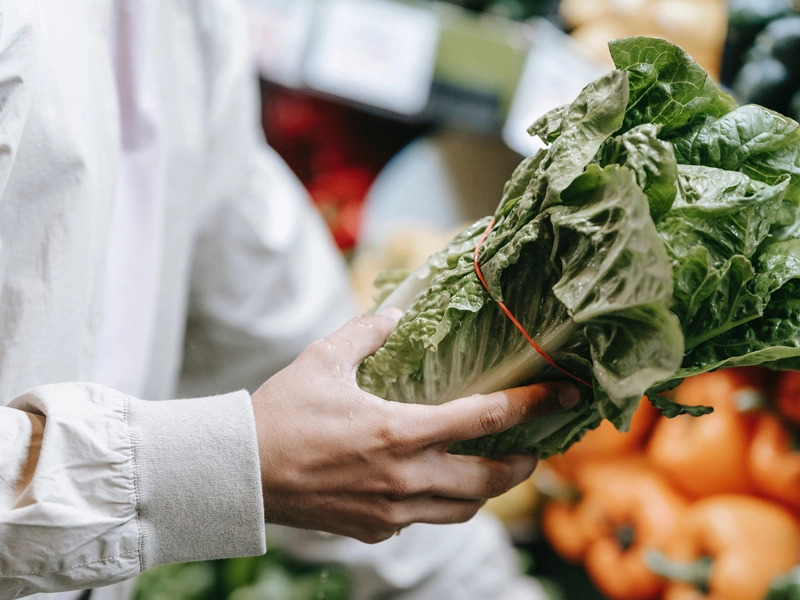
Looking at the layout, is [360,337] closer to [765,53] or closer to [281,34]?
[765,53]

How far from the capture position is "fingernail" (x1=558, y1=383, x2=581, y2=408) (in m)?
0.99

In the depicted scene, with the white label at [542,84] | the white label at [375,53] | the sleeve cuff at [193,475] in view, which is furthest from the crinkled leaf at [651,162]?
the white label at [375,53]

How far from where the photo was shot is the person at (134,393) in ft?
2.93

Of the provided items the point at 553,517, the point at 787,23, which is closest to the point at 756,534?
the point at 553,517

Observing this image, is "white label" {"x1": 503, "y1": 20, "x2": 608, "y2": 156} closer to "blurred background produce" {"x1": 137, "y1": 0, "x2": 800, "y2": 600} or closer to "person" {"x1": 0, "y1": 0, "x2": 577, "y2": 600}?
"blurred background produce" {"x1": 137, "y1": 0, "x2": 800, "y2": 600}

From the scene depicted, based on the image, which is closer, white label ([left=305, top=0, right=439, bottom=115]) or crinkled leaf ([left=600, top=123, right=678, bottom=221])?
crinkled leaf ([left=600, top=123, right=678, bottom=221])

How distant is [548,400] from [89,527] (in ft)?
2.09

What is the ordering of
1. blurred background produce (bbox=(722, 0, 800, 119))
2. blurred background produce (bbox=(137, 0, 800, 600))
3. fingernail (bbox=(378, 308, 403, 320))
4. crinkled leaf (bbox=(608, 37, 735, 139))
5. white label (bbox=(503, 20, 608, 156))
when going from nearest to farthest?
1. crinkled leaf (bbox=(608, 37, 735, 139))
2. fingernail (bbox=(378, 308, 403, 320))
3. blurred background produce (bbox=(722, 0, 800, 119))
4. blurred background produce (bbox=(137, 0, 800, 600))
5. white label (bbox=(503, 20, 608, 156))

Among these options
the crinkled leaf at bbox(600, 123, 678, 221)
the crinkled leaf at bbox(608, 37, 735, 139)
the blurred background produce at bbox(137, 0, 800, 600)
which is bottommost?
the blurred background produce at bbox(137, 0, 800, 600)

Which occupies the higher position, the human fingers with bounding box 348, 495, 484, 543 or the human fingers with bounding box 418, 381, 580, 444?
the human fingers with bounding box 418, 381, 580, 444

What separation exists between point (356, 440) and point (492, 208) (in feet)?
6.88

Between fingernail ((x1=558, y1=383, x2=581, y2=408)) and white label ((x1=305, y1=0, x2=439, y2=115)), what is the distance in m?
1.72

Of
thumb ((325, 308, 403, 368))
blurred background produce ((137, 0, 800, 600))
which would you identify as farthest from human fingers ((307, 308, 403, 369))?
blurred background produce ((137, 0, 800, 600))

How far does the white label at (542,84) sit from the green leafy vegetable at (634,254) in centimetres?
122
